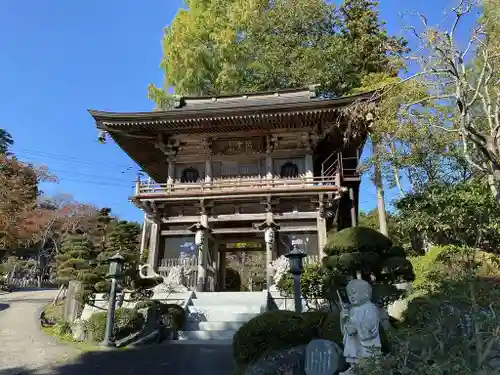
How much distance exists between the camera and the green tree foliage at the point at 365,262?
9.88 m

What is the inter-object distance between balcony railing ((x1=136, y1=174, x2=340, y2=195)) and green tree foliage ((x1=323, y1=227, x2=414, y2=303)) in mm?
5488

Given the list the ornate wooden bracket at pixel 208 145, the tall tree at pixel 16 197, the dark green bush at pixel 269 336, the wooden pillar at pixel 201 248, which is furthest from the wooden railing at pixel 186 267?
the tall tree at pixel 16 197

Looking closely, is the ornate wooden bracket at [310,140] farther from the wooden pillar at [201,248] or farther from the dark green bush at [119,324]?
the dark green bush at [119,324]

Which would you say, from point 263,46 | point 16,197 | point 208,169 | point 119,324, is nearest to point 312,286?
point 119,324

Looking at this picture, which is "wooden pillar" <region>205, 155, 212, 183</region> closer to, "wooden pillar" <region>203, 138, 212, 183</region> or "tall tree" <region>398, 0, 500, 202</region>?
"wooden pillar" <region>203, 138, 212, 183</region>

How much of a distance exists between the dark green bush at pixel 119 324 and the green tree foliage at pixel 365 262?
4.99 metres

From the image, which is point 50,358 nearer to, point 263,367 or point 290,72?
point 263,367

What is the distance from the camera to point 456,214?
548 inches

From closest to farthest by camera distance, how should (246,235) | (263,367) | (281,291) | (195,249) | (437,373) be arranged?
1. (437,373)
2. (263,367)
3. (281,291)
4. (195,249)
5. (246,235)

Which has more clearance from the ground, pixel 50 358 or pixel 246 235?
pixel 246 235

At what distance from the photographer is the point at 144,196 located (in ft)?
55.0

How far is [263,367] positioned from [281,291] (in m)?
6.82

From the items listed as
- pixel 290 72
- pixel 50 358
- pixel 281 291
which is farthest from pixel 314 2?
pixel 50 358

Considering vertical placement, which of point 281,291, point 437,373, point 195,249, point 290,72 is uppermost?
point 290,72
